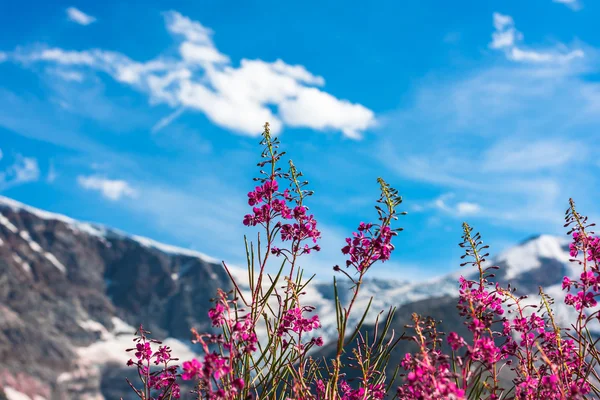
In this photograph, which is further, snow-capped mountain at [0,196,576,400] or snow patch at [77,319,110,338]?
snow patch at [77,319,110,338]

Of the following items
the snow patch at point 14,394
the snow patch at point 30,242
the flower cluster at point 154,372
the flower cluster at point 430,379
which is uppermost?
the snow patch at point 30,242

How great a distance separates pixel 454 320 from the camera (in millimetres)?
102812

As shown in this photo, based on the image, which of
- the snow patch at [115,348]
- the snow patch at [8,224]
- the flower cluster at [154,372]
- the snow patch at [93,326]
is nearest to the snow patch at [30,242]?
the snow patch at [8,224]

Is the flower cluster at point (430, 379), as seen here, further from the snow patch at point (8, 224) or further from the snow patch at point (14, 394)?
the snow patch at point (8, 224)

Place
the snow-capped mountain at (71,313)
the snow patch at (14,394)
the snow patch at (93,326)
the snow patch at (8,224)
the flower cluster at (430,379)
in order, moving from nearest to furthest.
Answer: the flower cluster at (430,379) < the snow patch at (14,394) < the snow-capped mountain at (71,313) < the snow patch at (93,326) < the snow patch at (8,224)

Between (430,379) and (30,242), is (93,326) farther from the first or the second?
(430,379)

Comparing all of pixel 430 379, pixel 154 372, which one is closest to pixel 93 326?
pixel 154 372

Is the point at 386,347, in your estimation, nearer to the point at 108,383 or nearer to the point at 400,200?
the point at 400,200

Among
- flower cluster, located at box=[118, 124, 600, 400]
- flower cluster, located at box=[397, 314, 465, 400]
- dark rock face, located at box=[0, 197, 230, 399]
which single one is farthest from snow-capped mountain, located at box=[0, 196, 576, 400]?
flower cluster, located at box=[397, 314, 465, 400]

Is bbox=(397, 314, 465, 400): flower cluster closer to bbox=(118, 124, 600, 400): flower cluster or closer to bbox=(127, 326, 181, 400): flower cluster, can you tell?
bbox=(118, 124, 600, 400): flower cluster

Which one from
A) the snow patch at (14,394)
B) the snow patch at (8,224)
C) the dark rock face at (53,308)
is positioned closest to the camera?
the snow patch at (14,394)

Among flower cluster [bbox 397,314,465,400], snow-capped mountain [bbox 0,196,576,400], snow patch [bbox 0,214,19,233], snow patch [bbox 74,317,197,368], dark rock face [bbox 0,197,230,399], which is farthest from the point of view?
snow patch [bbox 0,214,19,233]

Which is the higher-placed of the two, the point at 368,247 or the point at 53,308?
the point at 53,308

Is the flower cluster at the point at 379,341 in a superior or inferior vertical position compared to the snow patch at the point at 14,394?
inferior
